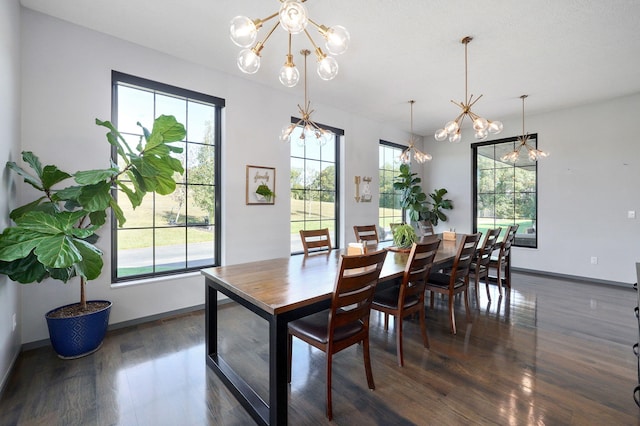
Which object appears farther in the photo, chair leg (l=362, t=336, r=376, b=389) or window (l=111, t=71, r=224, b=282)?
window (l=111, t=71, r=224, b=282)

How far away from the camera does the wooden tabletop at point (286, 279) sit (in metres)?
1.58

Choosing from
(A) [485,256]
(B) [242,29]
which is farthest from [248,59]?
(A) [485,256]

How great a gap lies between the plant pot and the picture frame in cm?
202

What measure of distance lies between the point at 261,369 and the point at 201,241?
1.93 m

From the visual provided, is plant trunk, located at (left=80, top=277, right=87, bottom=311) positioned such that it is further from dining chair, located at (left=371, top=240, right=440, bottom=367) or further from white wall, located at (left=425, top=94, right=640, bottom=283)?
white wall, located at (left=425, top=94, right=640, bottom=283)

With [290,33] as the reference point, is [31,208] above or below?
below

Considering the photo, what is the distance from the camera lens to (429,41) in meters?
2.90

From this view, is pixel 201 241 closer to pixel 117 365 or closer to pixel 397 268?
pixel 117 365

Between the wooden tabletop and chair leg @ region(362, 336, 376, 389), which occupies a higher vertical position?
the wooden tabletop

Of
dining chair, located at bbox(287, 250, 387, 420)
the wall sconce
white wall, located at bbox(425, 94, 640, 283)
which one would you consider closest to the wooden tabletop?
dining chair, located at bbox(287, 250, 387, 420)

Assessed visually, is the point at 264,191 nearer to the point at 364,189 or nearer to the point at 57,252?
the point at 364,189

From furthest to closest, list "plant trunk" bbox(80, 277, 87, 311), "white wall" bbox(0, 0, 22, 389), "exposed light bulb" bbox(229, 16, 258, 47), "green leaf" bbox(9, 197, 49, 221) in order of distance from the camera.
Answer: "plant trunk" bbox(80, 277, 87, 311)
"green leaf" bbox(9, 197, 49, 221)
"white wall" bbox(0, 0, 22, 389)
"exposed light bulb" bbox(229, 16, 258, 47)

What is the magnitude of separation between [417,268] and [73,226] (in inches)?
112

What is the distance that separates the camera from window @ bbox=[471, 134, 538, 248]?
5371 mm
